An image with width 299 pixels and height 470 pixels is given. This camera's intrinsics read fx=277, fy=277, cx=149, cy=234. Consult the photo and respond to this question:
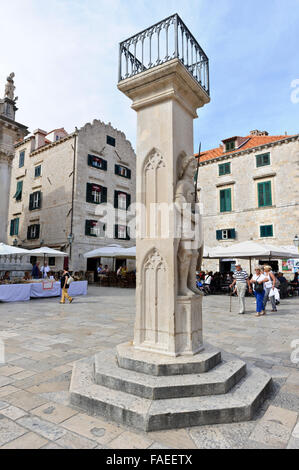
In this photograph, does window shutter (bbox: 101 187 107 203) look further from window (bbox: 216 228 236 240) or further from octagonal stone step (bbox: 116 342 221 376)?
octagonal stone step (bbox: 116 342 221 376)

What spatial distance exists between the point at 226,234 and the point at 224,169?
5.55m

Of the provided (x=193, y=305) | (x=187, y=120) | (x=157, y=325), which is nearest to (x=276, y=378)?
(x=193, y=305)

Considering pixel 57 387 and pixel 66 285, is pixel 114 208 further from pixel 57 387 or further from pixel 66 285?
pixel 57 387

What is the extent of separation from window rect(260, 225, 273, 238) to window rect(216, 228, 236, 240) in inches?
86.0

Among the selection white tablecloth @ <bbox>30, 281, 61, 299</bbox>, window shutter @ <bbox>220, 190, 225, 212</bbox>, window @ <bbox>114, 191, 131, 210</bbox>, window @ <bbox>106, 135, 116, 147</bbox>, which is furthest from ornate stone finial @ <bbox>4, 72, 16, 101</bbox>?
window shutter @ <bbox>220, 190, 225, 212</bbox>

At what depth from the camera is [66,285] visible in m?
11.0

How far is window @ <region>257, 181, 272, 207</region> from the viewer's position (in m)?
20.8

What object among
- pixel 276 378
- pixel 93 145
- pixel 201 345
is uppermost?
pixel 93 145

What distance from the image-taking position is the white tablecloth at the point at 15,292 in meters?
11.1

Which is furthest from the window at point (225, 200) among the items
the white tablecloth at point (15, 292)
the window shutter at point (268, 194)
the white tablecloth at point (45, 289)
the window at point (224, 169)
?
the white tablecloth at point (15, 292)

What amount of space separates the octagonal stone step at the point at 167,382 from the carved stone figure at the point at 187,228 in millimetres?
937

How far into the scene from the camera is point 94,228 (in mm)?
22312
